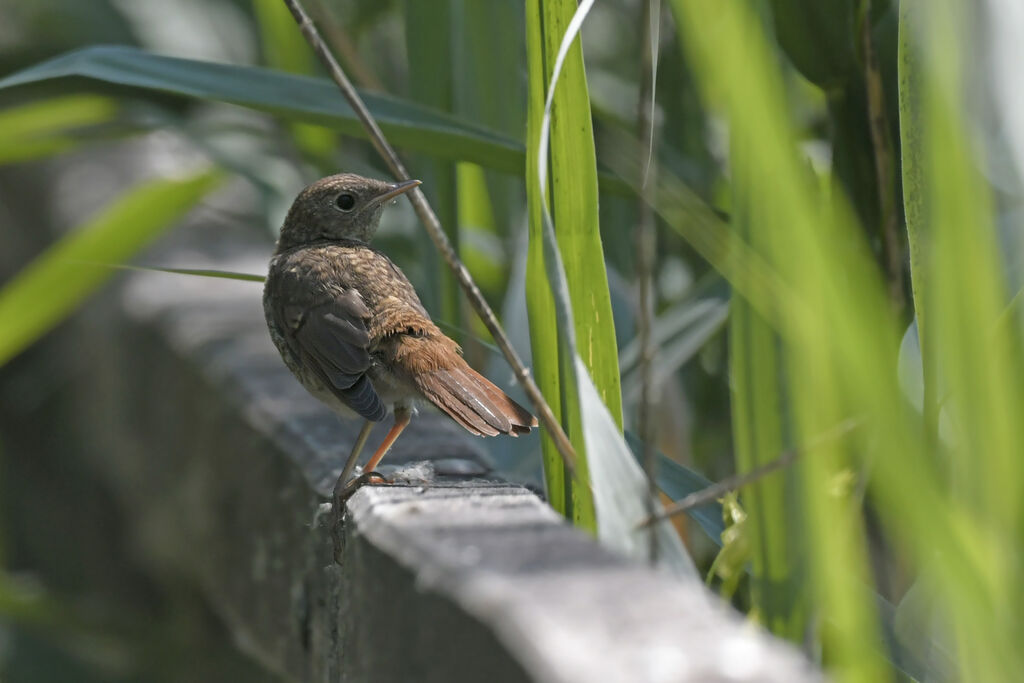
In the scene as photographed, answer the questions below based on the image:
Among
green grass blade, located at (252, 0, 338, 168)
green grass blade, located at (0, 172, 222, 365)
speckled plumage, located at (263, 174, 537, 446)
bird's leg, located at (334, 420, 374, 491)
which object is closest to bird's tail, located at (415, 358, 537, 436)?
speckled plumage, located at (263, 174, 537, 446)

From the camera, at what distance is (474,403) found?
1.61 m

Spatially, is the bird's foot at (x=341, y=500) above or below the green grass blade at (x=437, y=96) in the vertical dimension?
below

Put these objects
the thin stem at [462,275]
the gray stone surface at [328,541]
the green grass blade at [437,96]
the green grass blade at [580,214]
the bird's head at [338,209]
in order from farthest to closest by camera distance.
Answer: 1. the bird's head at [338,209]
2. the green grass blade at [437,96]
3. the green grass blade at [580,214]
4. the thin stem at [462,275]
5. the gray stone surface at [328,541]

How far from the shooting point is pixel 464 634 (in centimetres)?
102

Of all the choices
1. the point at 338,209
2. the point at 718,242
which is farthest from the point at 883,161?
the point at 338,209

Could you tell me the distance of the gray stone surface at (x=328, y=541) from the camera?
0.91 meters

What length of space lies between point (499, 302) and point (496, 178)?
0.26 meters

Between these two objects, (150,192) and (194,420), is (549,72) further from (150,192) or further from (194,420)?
(194,420)

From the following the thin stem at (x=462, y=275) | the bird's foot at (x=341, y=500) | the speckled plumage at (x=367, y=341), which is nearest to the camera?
the thin stem at (x=462, y=275)

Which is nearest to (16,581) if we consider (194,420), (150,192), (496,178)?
(194,420)

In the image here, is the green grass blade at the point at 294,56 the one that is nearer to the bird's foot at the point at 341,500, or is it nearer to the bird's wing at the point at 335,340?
the bird's wing at the point at 335,340

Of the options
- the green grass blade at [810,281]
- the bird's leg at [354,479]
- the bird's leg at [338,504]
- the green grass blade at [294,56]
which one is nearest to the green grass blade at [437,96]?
the bird's leg at [354,479]

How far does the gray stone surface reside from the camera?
91cm

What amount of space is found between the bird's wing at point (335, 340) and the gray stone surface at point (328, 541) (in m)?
0.10
